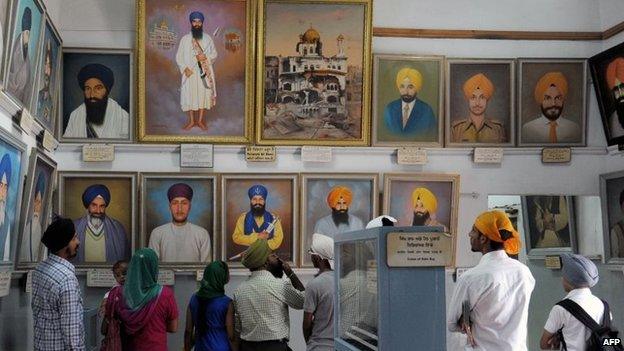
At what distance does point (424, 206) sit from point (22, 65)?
4598 mm

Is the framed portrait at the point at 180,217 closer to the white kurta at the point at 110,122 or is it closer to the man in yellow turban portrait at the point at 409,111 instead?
the white kurta at the point at 110,122

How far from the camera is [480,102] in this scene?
8.96m

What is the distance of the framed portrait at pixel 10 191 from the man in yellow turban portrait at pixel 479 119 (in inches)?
193

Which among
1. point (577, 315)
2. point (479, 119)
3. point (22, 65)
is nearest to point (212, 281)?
point (22, 65)

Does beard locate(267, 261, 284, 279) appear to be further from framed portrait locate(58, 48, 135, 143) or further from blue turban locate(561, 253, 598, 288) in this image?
blue turban locate(561, 253, 598, 288)

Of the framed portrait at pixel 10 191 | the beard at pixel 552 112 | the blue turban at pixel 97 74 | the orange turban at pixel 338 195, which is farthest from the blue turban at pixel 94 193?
the beard at pixel 552 112

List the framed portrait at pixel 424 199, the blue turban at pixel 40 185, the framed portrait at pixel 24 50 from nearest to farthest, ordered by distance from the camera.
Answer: the framed portrait at pixel 24 50 → the blue turban at pixel 40 185 → the framed portrait at pixel 424 199

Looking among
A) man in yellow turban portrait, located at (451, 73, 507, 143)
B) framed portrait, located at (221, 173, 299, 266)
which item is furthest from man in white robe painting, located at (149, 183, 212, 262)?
man in yellow turban portrait, located at (451, 73, 507, 143)

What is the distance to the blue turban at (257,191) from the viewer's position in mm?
8648

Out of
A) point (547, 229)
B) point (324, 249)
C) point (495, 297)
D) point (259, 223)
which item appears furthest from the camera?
point (547, 229)

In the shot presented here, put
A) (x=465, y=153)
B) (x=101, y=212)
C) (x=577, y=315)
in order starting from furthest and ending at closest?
(x=465, y=153) → (x=101, y=212) → (x=577, y=315)

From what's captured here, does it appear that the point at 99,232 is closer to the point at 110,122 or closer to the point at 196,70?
the point at 110,122

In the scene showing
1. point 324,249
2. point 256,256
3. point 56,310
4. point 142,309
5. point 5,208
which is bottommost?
point 142,309

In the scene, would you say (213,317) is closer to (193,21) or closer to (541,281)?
(193,21)
